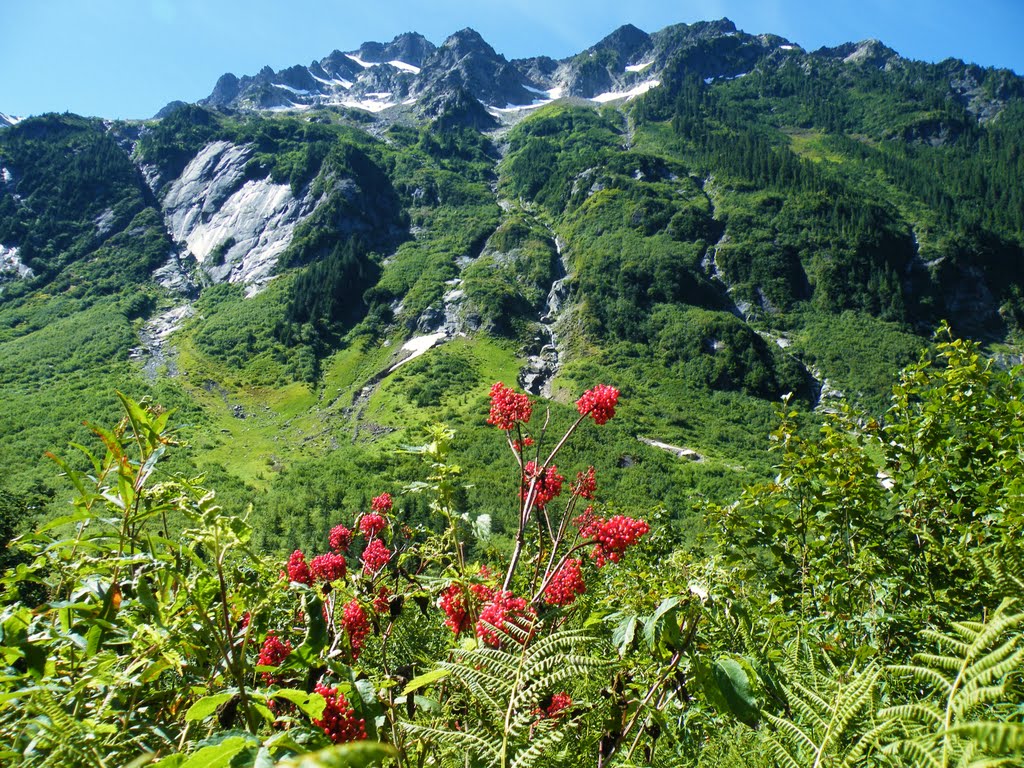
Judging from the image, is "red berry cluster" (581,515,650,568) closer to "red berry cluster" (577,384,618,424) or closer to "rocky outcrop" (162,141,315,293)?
"red berry cluster" (577,384,618,424)

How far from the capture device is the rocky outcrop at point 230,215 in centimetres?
8962

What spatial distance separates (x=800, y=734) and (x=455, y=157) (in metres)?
128

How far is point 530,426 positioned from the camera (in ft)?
156

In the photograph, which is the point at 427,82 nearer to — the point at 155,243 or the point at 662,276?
the point at 155,243

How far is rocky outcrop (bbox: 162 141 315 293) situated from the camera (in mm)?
89625

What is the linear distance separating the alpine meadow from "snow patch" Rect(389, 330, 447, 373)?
0.84 m

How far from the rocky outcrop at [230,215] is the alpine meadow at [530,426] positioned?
0.70 metres

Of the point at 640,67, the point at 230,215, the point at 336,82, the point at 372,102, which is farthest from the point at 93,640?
the point at 336,82

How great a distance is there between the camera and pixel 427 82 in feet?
552

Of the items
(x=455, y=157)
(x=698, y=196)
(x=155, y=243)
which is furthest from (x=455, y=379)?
(x=455, y=157)

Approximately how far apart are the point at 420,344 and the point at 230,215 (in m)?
53.8

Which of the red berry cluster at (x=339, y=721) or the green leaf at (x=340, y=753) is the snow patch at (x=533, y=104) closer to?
the red berry cluster at (x=339, y=721)

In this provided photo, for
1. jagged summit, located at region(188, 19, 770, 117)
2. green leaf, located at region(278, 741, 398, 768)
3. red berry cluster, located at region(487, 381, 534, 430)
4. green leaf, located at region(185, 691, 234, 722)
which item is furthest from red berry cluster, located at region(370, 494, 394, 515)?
jagged summit, located at region(188, 19, 770, 117)

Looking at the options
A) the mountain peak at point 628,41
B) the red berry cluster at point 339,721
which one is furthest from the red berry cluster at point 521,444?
the mountain peak at point 628,41
